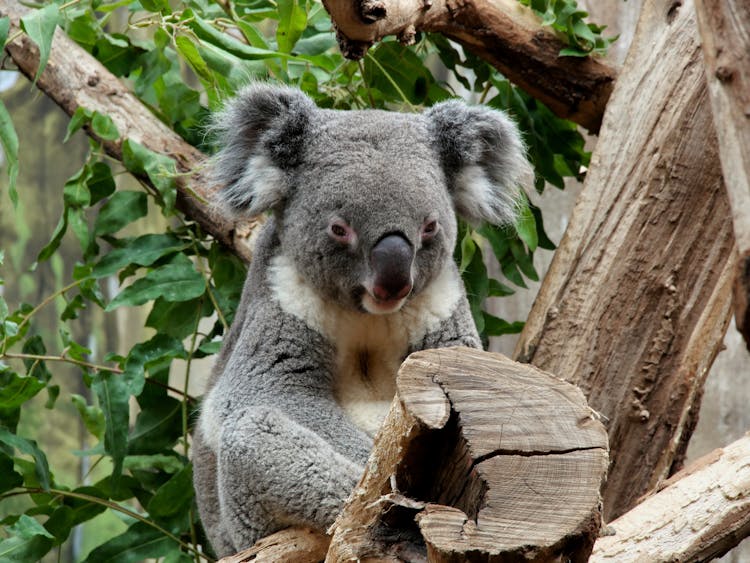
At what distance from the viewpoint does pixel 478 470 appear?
68.0 inches

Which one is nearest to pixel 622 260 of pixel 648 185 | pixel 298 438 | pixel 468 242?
pixel 648 185

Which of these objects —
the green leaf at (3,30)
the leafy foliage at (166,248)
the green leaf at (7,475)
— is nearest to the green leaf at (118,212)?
the leafy foliage at (166,248)

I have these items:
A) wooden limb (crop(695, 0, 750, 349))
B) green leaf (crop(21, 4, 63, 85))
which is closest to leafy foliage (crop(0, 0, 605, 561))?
green leaf (crop(21, 4, 63, 85))

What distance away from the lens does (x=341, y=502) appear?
2.47m

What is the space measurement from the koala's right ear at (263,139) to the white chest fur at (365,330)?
23cm

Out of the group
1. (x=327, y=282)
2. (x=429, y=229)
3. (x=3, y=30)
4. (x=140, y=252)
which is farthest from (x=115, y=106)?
(x=429, y=229)

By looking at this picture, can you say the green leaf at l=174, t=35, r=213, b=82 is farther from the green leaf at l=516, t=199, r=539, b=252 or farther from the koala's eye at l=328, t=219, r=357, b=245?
the green leaf at l=516, t=199, r=539, b=252

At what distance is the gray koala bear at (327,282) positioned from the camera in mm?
2623

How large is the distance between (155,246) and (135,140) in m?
0.45

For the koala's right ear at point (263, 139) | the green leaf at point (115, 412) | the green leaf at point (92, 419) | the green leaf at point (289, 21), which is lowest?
the green leaf at point (92, 419)

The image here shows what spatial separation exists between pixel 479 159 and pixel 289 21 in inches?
36.0

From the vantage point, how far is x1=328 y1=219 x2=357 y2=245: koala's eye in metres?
2.71

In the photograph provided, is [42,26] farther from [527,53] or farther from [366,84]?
[527,53]

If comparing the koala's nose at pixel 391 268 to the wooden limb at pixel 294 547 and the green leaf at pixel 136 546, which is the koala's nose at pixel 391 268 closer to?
the wooden limb at pixel 294 547
